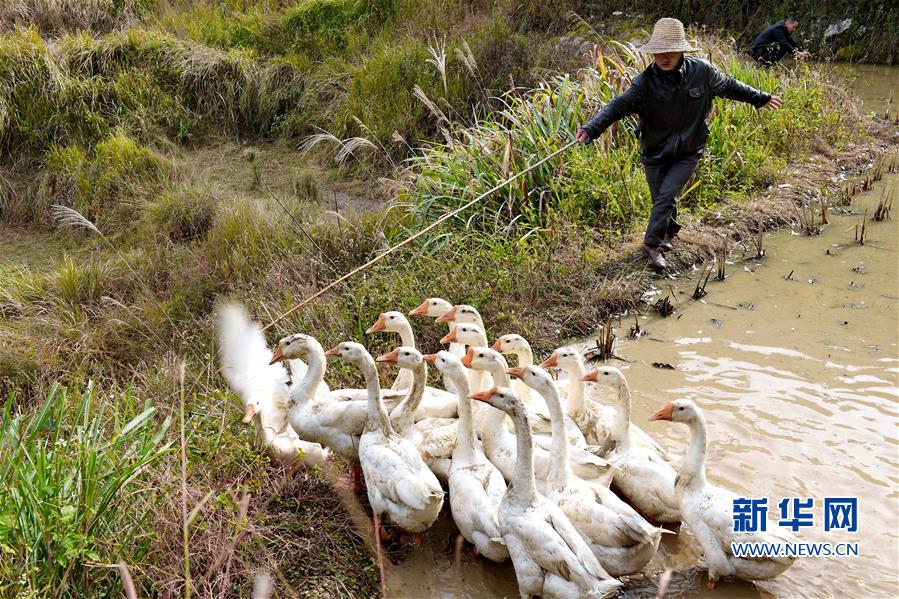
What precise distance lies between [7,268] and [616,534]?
7347 millimetres

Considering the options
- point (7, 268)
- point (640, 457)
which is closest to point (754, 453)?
point (640, 457)

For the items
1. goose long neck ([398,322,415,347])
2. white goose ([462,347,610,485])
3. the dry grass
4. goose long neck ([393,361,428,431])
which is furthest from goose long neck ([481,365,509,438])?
the dry grass

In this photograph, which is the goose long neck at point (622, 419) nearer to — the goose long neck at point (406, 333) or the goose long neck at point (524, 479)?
the goose long neck at point (524, 479)

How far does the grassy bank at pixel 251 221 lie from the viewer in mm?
3520

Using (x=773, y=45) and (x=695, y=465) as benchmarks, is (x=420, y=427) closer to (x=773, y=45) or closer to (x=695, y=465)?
(x=695, y=465)

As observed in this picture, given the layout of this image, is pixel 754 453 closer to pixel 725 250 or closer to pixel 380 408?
pixel 380 408

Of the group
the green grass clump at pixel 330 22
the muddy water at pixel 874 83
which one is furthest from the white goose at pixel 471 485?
the green grass clump at pixel 330 22

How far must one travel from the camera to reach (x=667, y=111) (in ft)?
21.7

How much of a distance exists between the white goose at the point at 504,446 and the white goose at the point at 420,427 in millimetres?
211

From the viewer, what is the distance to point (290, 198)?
9820 millimetres

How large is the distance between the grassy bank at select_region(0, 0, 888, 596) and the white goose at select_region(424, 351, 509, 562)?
1.72ft

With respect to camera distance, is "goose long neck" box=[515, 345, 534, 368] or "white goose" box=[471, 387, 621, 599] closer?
"white goose" box=[471, 387, 621, 599]

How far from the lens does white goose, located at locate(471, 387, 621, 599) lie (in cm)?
326

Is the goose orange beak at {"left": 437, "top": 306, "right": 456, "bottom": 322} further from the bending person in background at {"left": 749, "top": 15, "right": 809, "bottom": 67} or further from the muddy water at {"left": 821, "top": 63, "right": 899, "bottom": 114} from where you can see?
the muddy water at {"left": 821, "top": 63, "right": 899, "bottom": 114}
